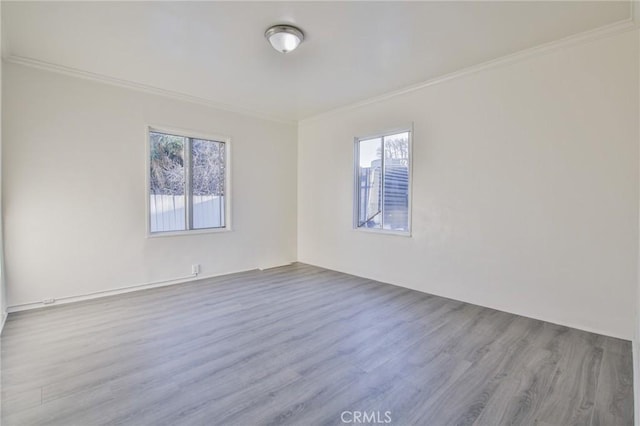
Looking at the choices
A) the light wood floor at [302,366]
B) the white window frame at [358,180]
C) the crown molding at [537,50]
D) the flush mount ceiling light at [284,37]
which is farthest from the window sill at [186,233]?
the crown molding at [537,50]

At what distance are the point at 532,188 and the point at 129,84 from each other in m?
4.95

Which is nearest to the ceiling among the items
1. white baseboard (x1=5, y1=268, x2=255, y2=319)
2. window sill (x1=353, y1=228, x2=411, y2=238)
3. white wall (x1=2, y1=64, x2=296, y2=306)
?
white wall (x1=2, y1=64, x2=296, y2=306)

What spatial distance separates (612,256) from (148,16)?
15.0 feet

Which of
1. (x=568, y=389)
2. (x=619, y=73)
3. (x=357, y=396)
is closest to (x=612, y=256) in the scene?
(x=568, y=389)

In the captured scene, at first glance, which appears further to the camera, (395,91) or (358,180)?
(358,180)

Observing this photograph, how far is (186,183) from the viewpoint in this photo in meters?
4.61

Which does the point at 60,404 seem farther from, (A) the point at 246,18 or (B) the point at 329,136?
(B) the point at 329,136

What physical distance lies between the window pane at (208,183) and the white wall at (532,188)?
8.72ft

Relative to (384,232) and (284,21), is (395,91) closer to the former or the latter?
(384,232)

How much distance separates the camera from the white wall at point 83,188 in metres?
3.32

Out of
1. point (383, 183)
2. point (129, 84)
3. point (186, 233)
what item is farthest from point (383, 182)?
point (129, 84)

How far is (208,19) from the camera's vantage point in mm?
2613

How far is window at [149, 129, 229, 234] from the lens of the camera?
4.34m

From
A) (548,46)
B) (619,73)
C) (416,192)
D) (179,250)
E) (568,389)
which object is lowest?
(568,389)
